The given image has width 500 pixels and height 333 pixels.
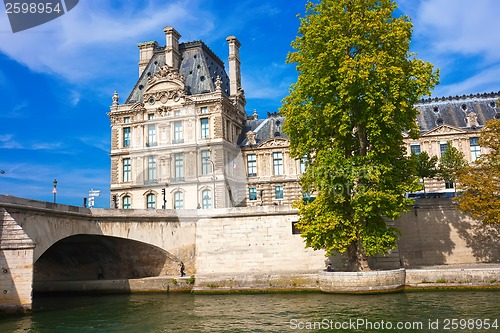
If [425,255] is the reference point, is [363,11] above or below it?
above

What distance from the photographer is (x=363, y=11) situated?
2884 centimetres

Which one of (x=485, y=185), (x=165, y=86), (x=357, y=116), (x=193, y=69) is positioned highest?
(x=193, y=69)

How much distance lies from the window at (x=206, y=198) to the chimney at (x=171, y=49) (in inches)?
570

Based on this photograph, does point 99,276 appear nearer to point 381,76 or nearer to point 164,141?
point 164,141

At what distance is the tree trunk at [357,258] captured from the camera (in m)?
28.8

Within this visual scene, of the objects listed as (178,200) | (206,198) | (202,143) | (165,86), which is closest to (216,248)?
(206,198)

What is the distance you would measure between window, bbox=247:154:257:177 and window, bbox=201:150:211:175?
467 cm

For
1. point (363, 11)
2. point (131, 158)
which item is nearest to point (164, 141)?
point (131, 158)

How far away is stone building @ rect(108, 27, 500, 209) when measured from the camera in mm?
50000

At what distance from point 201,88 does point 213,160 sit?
26.3 feet

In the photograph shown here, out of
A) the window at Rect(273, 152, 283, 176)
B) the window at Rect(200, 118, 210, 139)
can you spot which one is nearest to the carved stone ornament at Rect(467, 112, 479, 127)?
the window at Rect(273, 152, 283, 176)

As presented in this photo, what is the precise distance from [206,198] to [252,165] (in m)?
6.40

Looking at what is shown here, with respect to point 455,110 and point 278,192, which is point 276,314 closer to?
point 278,192

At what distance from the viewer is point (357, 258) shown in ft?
96.0
